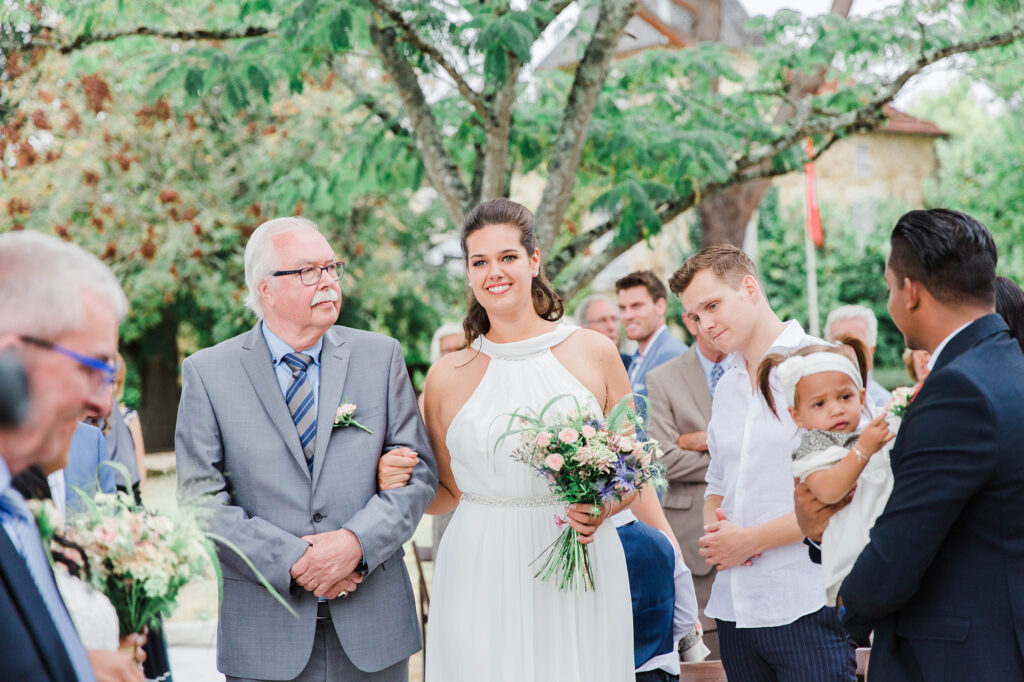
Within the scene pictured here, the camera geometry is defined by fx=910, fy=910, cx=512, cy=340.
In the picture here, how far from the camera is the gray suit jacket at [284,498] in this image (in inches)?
134

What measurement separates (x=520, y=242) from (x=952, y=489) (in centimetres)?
204

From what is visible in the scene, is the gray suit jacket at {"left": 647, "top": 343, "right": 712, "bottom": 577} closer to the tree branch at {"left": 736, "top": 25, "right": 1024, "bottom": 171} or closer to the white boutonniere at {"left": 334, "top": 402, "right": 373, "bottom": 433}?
the white boutonniere at {"left": 334, "top": 402, "right": 373, "bottom": 433}

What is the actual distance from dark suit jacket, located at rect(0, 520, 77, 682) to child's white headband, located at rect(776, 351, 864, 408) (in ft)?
6.59

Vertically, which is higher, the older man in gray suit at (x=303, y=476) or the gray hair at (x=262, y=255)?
the gray hair at (x=262, y=255)

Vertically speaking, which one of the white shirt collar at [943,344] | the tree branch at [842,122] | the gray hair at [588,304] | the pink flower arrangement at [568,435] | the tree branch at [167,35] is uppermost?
the tree branch at [167,35]

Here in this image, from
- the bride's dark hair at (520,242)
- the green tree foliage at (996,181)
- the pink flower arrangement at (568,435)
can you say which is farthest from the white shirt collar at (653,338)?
the green tree foliage at (996,181)

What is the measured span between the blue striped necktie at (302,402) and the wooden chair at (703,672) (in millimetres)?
2045

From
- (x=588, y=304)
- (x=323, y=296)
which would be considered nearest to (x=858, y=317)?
(x=588, y=304)

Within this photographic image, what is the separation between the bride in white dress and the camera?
142 inches

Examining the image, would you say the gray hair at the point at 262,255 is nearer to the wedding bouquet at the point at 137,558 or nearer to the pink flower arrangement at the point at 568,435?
the pink flower arrangement at the point at 568,435

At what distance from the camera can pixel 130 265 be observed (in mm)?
17891

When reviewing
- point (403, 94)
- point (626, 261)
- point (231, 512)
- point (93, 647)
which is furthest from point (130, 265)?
point (626, 261)

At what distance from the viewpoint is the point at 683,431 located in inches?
237

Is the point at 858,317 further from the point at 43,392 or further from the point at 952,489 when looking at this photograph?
the point at 43,392
